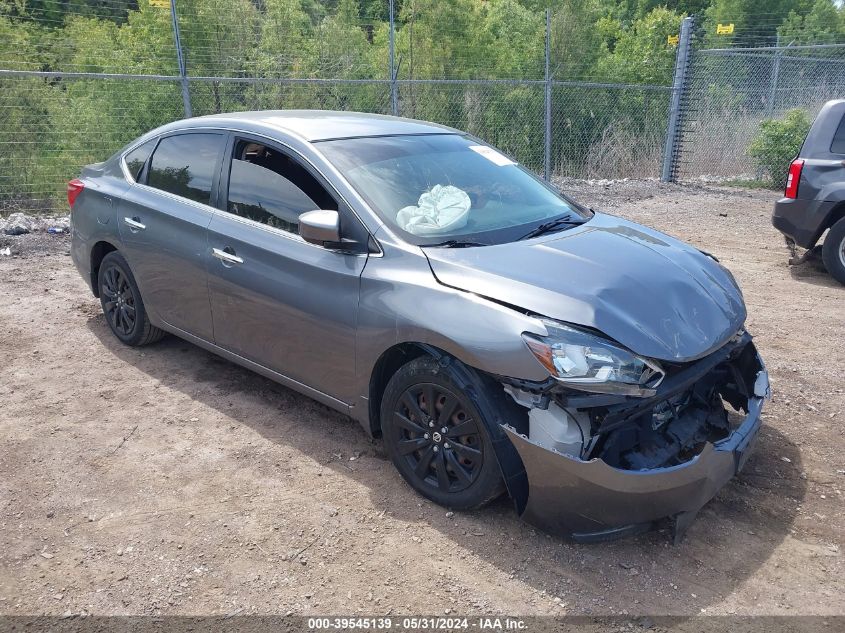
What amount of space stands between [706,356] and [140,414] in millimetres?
3271

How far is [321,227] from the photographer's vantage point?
3.43 meters

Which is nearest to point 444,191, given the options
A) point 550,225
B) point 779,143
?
point 550,225

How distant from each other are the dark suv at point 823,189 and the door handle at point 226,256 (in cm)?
579

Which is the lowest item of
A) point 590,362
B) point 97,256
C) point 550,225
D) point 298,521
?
point 298,521

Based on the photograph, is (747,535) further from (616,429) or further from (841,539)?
(616,429)

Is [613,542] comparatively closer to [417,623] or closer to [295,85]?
[417,623]

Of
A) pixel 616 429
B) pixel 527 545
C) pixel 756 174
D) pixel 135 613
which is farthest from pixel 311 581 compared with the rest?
pixel 756 174

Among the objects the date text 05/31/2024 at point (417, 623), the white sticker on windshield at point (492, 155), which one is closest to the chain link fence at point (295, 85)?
the white sticker on windshield at point (492, 155)

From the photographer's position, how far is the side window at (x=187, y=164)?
4355mm

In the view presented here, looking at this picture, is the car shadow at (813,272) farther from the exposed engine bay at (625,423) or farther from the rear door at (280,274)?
the rear door at (280,274)

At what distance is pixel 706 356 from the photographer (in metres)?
3.08

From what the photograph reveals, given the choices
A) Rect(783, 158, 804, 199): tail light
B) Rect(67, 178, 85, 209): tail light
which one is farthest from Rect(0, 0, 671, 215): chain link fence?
Rect(783, 158, 804, 199): tail light

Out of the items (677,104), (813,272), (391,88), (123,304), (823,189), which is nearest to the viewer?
(123,304)

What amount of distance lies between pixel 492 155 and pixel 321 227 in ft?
4.98
